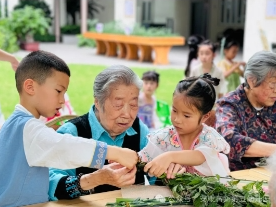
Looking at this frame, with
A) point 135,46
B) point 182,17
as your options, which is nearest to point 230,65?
point 135,46

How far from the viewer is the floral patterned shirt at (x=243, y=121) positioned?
2676 mm

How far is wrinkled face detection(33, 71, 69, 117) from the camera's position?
1.74 meters

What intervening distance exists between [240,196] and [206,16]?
82.4 feet

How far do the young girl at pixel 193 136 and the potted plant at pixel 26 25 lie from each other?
15591mm

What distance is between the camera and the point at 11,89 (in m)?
8.89

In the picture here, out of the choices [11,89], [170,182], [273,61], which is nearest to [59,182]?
[170,182]

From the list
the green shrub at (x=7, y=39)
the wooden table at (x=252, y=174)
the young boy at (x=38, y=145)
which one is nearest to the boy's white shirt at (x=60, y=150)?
the young boy at (x=38, y=145)

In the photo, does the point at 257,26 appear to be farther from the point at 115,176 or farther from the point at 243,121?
the point at 115,176

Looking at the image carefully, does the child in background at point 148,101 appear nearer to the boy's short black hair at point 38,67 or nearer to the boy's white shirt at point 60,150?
the boy's short black hair at point 38,67

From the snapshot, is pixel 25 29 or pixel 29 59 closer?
pixel 29 59

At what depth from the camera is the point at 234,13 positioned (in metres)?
25.2

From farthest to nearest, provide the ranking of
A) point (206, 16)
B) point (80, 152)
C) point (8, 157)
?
point (206, 16), point (8, 157), point (80, 152)

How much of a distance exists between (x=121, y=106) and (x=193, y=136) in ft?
1.20

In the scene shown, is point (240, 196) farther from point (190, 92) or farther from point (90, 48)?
point (90, 48)
